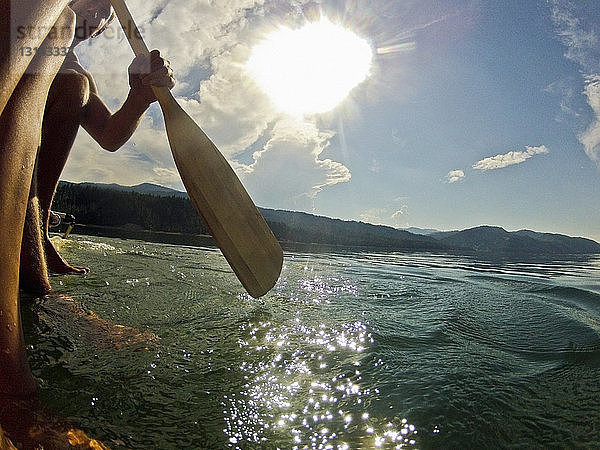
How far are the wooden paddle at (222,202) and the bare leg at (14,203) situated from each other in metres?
1.09

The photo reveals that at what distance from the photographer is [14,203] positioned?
1247mm

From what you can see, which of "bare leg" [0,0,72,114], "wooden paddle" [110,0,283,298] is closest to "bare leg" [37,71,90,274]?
"wooden paddle" [110,0,283,298]

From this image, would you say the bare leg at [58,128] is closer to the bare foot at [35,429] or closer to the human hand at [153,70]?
the human hand at [153,70]

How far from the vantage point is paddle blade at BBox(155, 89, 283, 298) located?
2330 mm

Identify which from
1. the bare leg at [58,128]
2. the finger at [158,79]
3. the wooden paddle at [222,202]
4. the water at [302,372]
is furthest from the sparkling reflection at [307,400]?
the bare leg at [58,128]

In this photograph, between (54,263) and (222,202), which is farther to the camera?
(54,263)

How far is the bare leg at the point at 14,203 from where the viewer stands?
1.20 metres

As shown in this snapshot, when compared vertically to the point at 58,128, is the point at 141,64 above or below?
above

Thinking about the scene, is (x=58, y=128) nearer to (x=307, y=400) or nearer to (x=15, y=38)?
(x=15, y=38)

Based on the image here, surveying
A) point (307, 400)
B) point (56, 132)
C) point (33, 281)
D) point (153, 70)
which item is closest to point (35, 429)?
point (307, 400)

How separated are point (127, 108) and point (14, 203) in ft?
8.56

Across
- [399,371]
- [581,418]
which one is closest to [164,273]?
[399,371]

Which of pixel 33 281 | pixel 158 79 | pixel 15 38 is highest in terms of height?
pixel 158 79

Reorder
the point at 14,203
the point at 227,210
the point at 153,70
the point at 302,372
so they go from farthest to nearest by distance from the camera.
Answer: the point at 153,70
the point at 227,210
the point at 302,372
the point at 14,203
